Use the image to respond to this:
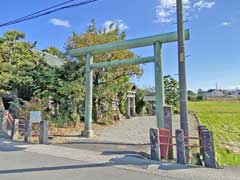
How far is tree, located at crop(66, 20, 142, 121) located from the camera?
17.8 metres

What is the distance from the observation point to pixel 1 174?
18.7ft

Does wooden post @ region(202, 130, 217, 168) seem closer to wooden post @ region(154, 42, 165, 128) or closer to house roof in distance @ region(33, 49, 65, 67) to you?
wooden post @ region(154, 42, 165, 128)

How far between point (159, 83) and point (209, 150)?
3838 mm

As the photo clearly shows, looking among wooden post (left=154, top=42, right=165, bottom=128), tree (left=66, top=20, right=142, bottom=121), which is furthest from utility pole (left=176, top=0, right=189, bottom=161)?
tree (left=66, top=20, right=142, bottom=121)

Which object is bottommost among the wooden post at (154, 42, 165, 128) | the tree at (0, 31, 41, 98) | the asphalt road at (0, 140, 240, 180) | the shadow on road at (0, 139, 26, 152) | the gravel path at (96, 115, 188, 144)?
the asphalt road at (0, 140, 240, 180)

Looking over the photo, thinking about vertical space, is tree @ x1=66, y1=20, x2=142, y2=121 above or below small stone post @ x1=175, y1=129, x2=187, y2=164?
above

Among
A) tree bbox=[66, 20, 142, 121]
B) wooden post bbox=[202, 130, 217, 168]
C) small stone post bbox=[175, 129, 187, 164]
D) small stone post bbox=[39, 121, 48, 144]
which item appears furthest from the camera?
tree bbox=[66, 20, 142, 121]

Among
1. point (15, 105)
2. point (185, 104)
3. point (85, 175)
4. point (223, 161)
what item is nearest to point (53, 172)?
point (85, 175)

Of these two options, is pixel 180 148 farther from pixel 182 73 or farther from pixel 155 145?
pixel 182 73

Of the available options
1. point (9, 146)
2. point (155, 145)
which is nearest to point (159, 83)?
point (155, 145)

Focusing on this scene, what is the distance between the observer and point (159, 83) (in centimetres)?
980

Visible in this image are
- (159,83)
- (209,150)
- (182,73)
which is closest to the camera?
(209,150)

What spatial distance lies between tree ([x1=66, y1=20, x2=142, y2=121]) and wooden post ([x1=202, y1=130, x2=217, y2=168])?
11.6m

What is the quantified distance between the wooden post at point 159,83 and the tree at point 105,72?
7.51m
